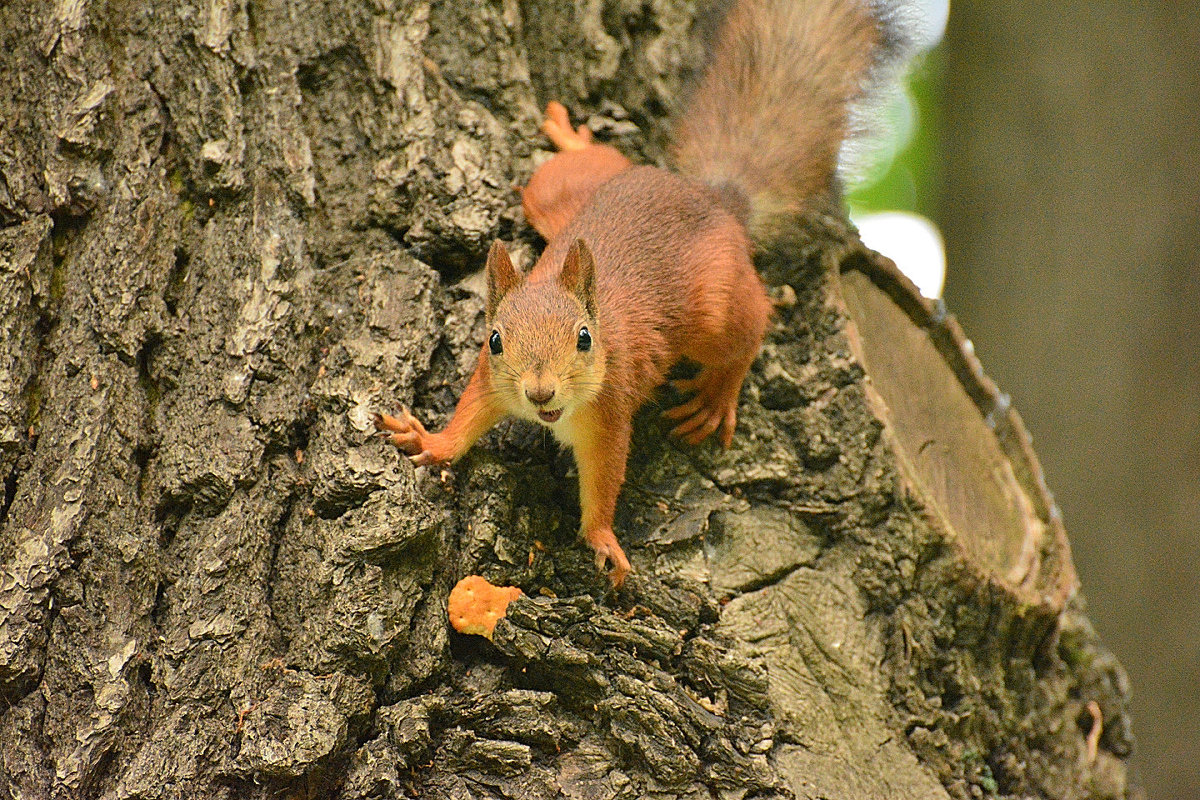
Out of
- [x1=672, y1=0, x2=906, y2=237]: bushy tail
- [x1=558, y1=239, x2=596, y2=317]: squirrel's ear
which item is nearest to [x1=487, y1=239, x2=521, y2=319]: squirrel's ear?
[x1=558, y1=239, x2=596, y2=317]: squirrel's ear

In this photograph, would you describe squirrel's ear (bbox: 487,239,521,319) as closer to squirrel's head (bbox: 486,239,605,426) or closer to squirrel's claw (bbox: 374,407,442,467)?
squirrel's head (bbox: 486,239,605,426)

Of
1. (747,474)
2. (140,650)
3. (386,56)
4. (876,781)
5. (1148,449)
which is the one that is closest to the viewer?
(140,650)

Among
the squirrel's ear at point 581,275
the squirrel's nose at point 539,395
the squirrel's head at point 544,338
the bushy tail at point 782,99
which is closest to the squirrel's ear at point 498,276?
the squirrel's head at point 544,338

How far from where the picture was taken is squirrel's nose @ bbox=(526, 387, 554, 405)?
216 centimetres

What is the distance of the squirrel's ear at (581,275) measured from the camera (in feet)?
7.54

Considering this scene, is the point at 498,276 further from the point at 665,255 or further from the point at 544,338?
the point at 665,255

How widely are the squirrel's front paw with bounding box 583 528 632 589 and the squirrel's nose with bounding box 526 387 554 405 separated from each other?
0.32m

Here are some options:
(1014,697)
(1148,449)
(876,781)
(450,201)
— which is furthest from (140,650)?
(1148,449)

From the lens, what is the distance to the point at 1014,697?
2564 mm

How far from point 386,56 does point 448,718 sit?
1.68 meters

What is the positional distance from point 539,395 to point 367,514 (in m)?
0.43

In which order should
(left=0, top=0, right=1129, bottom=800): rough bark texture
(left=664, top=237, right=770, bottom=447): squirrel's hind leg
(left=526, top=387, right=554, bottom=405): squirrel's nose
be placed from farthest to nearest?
(left=664, top=237, right=770, bottom=447): squirrel's hind leg < (left=526, top=387, right=554, bottom=405): squirrel's nose < (left=0, top=0, right=1129, bottom=800): rough bark texture

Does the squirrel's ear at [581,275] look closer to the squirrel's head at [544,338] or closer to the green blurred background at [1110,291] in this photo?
the squirrel's head at [544,338]

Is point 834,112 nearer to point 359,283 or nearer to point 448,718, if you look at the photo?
point 359,283
